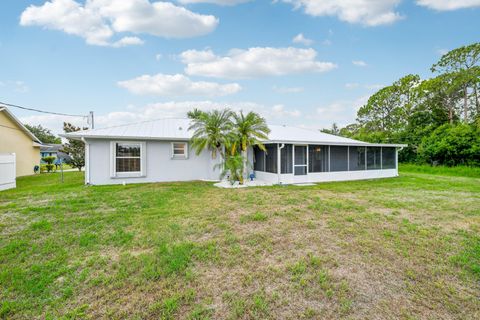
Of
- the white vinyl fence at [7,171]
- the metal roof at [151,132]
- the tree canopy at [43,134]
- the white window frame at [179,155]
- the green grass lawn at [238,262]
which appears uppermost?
the tree canopy at [43,134]

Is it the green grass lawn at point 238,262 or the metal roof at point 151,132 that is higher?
the metal roof at point 151,132

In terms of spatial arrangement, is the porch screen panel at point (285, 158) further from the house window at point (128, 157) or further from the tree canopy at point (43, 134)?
the tree canopy at point (43, 134)

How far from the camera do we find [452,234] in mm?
4586

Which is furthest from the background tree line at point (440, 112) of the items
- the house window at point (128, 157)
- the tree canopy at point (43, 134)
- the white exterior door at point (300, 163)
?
the tree canopy at point (43, 134)

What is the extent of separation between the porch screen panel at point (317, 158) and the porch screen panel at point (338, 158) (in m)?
0.42

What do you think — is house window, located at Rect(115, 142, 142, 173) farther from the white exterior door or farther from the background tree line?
the background tree line

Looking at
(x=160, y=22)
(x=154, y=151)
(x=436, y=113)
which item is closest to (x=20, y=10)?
(x=160, y=22)

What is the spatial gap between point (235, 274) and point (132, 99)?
1880 centimetres

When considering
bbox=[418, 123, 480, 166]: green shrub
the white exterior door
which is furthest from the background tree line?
the white exterior door

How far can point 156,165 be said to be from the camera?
38.8 feet

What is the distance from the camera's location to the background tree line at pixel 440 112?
18.1 m

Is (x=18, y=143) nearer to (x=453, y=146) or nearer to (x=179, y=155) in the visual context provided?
(x=179, y=155)

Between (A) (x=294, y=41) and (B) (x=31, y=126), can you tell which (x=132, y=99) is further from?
(B) (x=31, y=126)

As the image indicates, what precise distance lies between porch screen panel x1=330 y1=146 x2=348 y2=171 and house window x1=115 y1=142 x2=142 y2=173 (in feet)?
34.5
